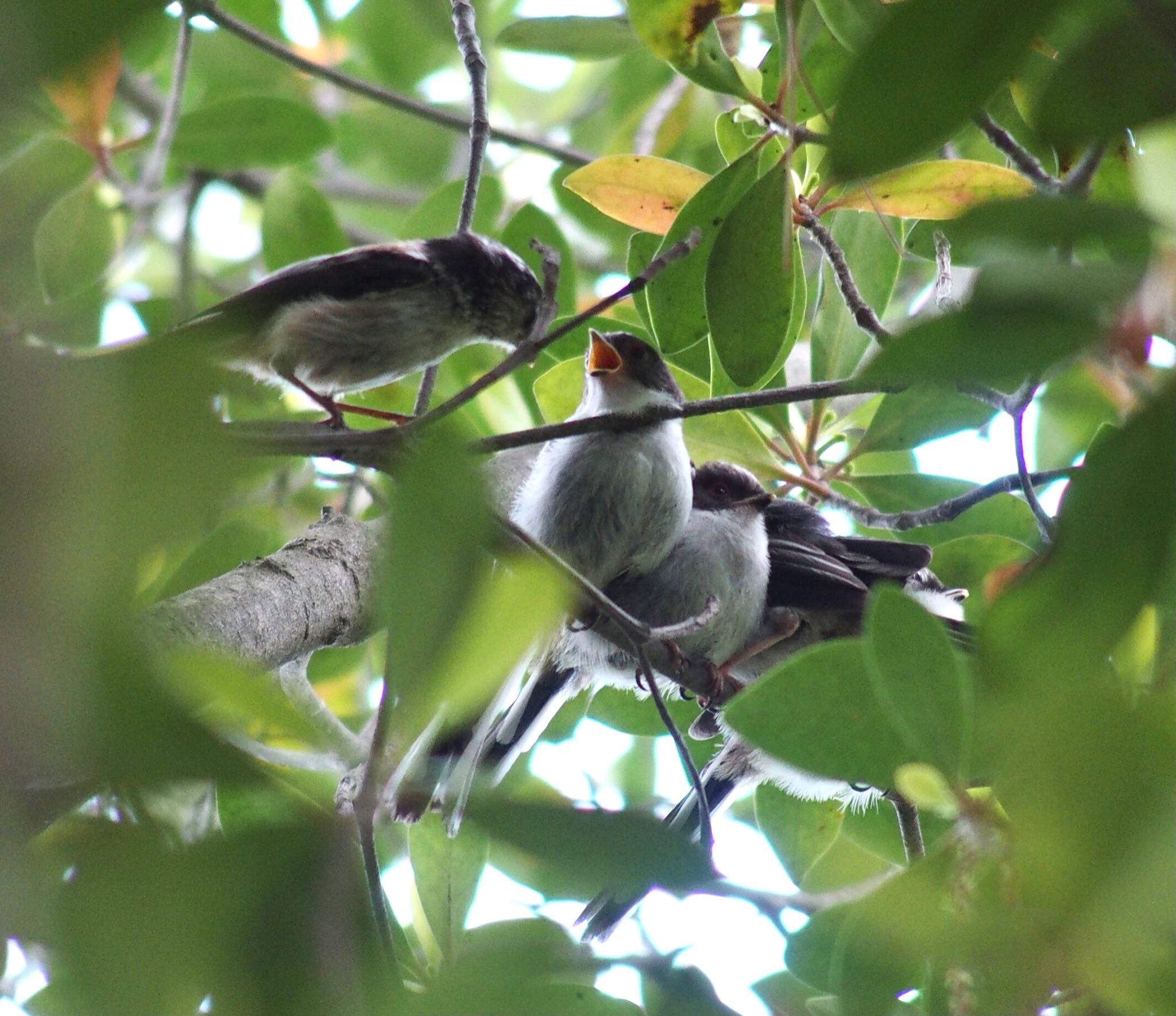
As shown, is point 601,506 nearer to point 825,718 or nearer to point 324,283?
point 324,283

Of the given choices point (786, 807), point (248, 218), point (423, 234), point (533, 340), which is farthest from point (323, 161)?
point (533, 340)

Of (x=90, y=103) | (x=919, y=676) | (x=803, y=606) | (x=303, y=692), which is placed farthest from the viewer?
(x=803, y=606)

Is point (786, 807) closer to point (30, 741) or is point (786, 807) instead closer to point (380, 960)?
point (380, 960)

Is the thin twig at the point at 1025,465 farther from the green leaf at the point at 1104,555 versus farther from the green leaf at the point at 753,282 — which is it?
the green leaf at the point at 1104,555

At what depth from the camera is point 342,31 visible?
5773mm

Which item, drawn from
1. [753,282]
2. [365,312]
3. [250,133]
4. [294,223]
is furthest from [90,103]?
[753,282]

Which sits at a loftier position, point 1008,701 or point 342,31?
point 1008,701

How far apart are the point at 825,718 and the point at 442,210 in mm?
2860

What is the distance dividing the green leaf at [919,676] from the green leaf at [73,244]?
334 cm

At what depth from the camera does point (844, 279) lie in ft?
7.71

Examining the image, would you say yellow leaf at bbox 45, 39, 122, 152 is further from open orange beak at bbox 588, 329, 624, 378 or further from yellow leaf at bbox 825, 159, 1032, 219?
yellow leaf at bbox 825, 159, 1032, 219

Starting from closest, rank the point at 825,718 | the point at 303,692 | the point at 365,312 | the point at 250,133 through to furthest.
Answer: the point at 825,718 < the point at 303,692 < the point at 365,312 < the point at 250,133

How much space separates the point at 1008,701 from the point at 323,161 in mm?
6488

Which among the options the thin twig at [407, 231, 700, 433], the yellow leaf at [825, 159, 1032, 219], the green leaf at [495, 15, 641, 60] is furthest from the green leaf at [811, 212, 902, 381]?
the thin twig at [407, 231, 700, 433]
